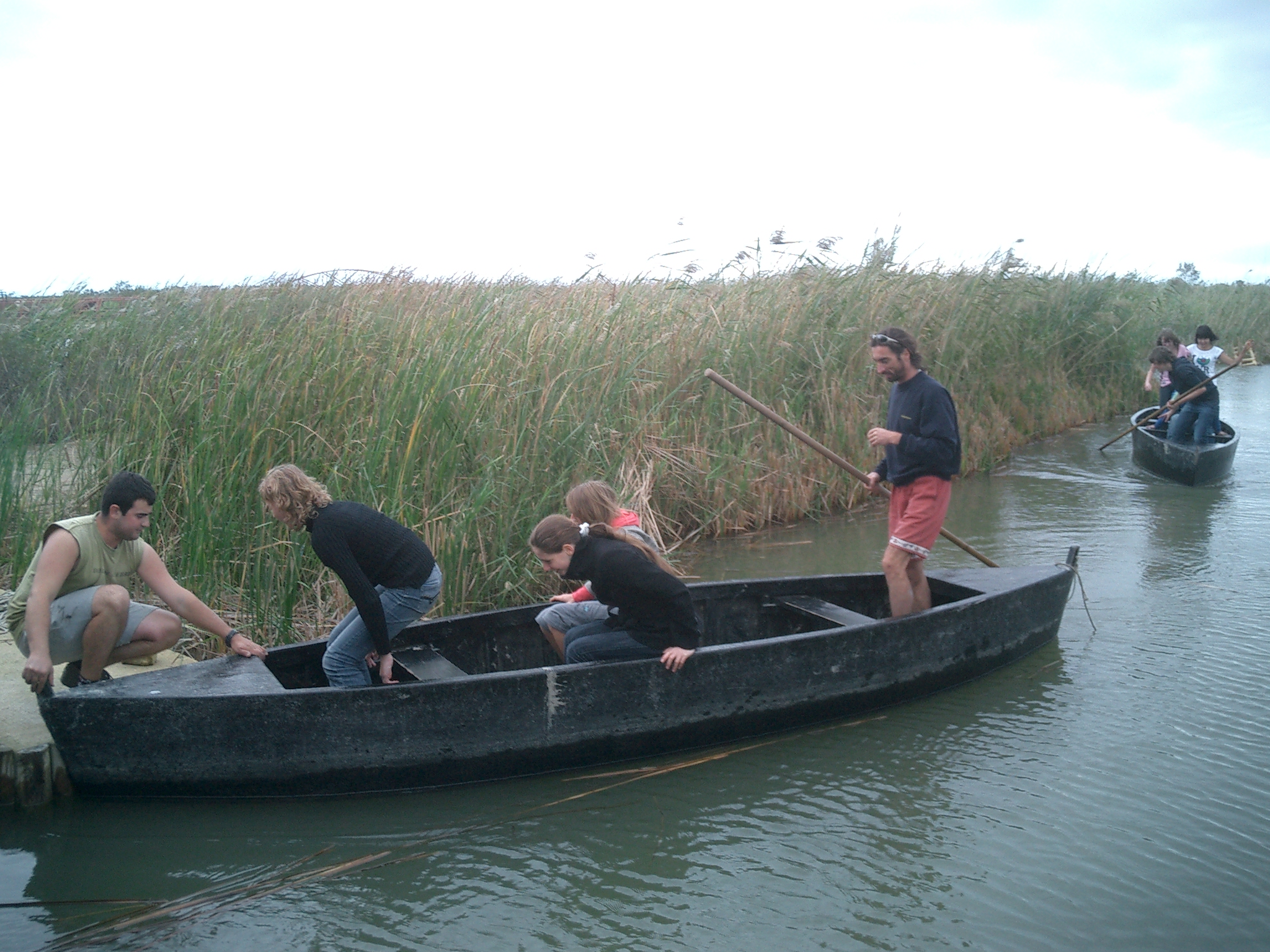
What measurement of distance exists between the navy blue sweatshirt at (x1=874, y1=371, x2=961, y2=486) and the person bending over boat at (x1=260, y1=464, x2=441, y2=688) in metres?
2.56

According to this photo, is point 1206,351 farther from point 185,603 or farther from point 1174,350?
point 185,603

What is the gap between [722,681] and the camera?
4711mm

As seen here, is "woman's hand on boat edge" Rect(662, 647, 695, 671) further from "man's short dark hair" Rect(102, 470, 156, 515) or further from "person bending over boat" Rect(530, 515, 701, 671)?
"man's short dark hair" Rect(102, 470, 156, 515)

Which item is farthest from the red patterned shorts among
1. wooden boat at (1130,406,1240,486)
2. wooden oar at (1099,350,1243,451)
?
wooden oar at (1099,350,1243,451)

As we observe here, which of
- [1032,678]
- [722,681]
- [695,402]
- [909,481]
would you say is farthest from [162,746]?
[695,402]

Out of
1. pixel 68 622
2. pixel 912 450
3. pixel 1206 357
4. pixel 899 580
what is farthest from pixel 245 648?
pixel 1206 357

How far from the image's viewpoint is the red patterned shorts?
5.37 m

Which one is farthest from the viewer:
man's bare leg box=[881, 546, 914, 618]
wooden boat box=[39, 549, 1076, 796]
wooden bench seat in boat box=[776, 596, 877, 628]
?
wooden bench seat in boat box=[776, 596, 877, 628]

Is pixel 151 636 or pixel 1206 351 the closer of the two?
pixel 151 636

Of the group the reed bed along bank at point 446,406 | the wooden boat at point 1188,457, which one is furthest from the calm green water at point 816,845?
the wooden boat at point 1188,457

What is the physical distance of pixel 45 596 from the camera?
166 inches

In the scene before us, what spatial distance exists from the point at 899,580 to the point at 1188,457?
7.18 m

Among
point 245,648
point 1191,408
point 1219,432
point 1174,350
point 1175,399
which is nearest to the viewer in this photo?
point 245,648

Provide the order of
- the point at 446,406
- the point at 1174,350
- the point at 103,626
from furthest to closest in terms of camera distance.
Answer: the point at 1174,350 < the point at 446,406 < the point at 103,626
